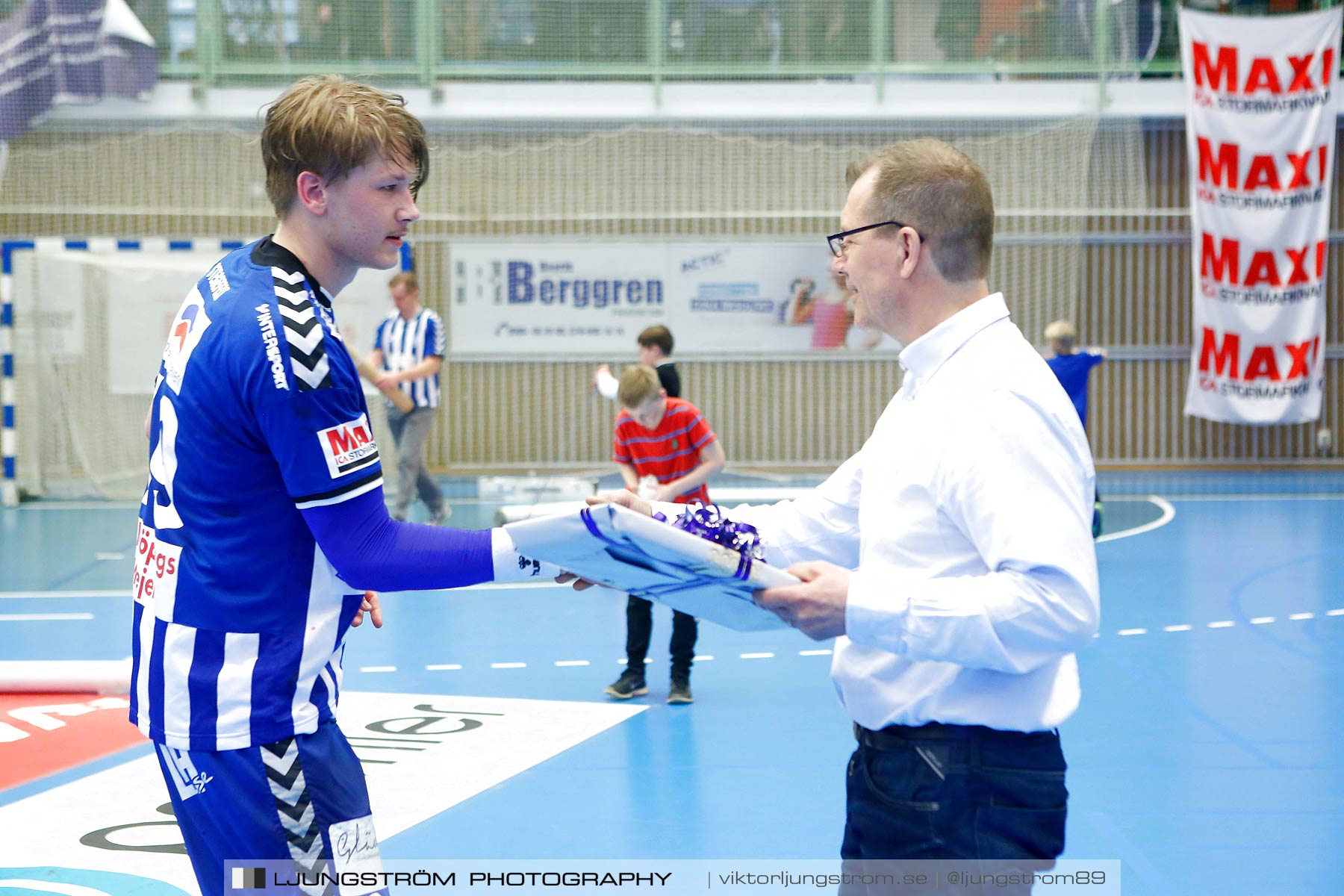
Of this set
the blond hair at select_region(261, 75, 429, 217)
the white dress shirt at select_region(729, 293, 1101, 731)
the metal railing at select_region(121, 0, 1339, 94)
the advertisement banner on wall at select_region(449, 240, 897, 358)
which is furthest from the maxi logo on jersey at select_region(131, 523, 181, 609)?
the metal railing at select_region(121, 0, 1339, 94)

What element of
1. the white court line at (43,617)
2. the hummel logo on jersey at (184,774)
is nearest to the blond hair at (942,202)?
the hummel logo on jersey at (184,774)

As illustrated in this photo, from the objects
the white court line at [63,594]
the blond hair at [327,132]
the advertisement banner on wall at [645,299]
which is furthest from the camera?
the advertisement banner on wall at [645,299]

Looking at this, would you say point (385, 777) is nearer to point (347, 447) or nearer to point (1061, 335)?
point (347, 447)

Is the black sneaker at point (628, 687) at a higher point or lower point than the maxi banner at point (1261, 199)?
lower

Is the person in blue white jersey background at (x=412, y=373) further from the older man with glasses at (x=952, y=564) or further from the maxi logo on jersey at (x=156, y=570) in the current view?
Result: the older man with glasses at (x=952, y=564)

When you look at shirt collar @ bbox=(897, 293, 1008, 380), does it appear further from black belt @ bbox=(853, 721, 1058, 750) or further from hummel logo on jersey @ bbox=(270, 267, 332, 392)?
hummel logo on jersey @ bbox=(270, 267, 332, 392)

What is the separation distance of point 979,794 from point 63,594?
27.8 feet

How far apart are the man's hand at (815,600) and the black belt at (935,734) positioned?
0.76 feet

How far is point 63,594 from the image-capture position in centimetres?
904

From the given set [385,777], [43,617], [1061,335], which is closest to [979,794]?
[385,777]

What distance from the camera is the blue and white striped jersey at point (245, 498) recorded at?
1.94m

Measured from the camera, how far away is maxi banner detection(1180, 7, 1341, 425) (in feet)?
49.9

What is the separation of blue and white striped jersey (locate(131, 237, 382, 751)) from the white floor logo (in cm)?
239

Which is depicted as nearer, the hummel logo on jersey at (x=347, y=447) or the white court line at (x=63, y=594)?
the hummel logo on jersey at (x=347, y=447)
